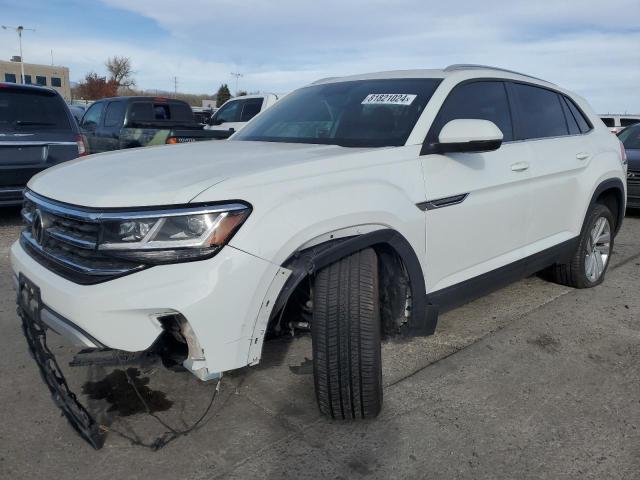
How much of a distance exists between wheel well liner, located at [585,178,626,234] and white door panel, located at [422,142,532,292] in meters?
1.14

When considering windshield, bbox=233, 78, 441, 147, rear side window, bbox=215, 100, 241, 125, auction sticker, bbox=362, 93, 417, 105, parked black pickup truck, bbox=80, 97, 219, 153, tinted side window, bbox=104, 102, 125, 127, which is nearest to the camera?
windshield, bbox=233, 78, 441, 147

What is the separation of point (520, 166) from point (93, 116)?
10055 mm

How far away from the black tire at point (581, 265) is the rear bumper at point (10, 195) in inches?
224

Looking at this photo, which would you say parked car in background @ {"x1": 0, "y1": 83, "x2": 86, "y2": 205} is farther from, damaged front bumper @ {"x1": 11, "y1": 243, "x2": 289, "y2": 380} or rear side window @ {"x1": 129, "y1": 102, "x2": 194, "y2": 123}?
damaged front bumper @ {"x1": 11, "y1": 243, "x2": 289, "y2": 380}

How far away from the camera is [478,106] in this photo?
12.0ft

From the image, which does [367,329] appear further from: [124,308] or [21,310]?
[21,310]

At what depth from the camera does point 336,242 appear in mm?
2520

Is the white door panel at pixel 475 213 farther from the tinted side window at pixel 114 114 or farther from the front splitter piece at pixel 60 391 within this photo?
the tinted side window at pixel 114 114

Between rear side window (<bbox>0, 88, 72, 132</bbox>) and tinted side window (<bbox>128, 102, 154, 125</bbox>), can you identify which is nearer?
rear side window (<bbox>0, 88, 72, 132</bbox>)

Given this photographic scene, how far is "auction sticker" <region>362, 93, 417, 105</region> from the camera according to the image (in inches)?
132

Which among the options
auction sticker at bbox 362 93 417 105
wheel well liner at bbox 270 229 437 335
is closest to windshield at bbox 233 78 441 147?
auction sticker at bbox 362 93 417 105

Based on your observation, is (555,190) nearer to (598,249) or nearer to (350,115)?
(598,249)

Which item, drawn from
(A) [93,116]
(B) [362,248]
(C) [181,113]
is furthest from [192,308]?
(A) [93,116]

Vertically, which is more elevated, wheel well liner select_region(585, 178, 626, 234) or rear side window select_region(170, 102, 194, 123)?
rear side window select_region(170, 102, 194, 123)
